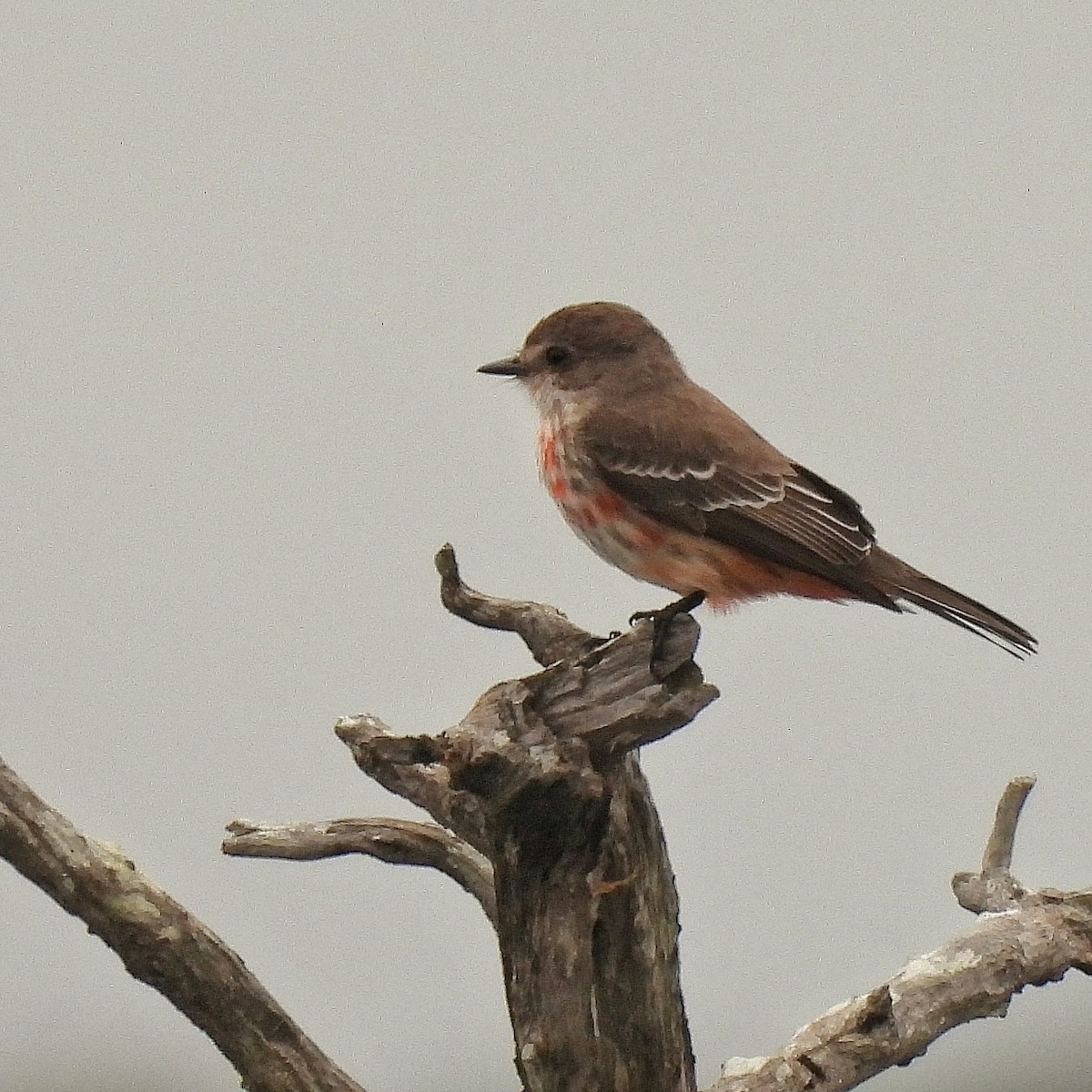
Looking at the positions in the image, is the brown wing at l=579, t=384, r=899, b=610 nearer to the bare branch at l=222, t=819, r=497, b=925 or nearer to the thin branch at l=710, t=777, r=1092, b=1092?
the thin branch at l=710, t=777, r=1092, b=1092

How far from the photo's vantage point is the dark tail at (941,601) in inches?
165

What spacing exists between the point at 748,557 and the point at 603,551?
1.49 ft

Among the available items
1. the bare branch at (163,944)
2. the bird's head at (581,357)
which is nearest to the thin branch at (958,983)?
the bare branch at (163,944)

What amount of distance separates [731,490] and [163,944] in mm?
2149

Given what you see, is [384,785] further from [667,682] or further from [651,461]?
[651,461]

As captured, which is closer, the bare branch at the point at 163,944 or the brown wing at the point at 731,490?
the bare branch at the point at 163,944

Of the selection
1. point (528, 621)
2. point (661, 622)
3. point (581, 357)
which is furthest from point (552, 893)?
point (581, 357)

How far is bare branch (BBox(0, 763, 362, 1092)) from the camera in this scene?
131 inches

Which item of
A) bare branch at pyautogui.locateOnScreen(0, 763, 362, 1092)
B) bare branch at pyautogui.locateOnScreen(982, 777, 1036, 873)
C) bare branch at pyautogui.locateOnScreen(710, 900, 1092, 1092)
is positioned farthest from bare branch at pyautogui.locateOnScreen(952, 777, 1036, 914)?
bare branch at pyautogui.locateOnScreen(0, 763, 362, 1092)

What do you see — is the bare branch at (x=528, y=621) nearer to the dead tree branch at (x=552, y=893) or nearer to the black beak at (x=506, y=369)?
the dead tree branch at (x=552, y=893)

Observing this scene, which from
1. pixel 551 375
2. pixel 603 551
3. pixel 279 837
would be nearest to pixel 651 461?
pixel 603 551

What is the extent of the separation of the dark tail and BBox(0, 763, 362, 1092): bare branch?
2.12 metres

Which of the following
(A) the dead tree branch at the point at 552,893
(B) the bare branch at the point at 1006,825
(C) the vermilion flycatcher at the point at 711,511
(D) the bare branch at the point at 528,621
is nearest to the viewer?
(A) the dead tree branch at the point at 552,893

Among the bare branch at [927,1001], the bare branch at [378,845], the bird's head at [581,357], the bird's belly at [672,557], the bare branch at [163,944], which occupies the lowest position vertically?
the bare branch at [927,1001]
